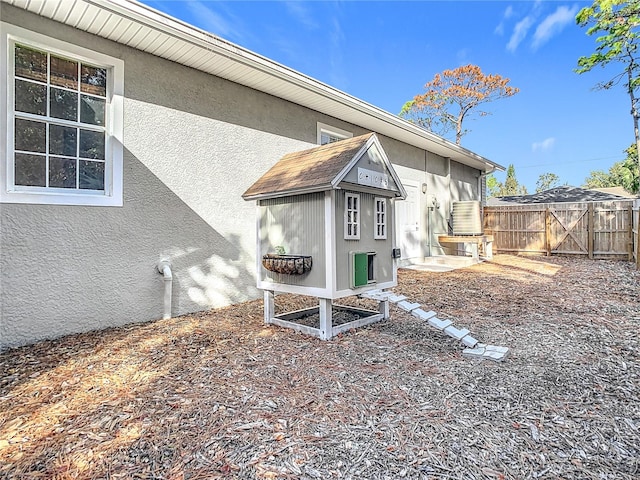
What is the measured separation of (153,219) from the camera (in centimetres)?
481

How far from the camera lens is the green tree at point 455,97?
1992 centimetres

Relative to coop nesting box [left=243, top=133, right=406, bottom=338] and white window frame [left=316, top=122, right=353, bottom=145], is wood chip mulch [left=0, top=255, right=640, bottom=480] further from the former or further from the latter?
white window frame [left=316, top=122, right=353, bottom=145]

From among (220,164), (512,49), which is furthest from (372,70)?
(220,164)

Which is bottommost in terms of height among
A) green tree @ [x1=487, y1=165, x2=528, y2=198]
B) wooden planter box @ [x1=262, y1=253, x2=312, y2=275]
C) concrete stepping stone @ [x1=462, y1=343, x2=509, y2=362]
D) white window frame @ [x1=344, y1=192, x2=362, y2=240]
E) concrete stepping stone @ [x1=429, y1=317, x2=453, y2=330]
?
concrete stepping stone @ [x1=462, y1=343, x2=509, y2=362]

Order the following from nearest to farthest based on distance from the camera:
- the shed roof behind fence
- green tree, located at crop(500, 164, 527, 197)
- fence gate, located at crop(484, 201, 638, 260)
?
1. fence gate, located at crop(484, 201, 638, 260)
2. the shed roof behind fence
3. green tree, located at crop(500, 164, 527, 197)

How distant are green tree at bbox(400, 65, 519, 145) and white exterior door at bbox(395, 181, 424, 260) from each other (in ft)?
43.8

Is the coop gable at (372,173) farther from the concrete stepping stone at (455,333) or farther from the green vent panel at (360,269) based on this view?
the concrete stepping stone at (455,333)

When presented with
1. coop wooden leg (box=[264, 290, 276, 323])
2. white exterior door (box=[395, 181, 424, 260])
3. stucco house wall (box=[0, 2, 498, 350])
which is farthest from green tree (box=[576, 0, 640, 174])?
coop wooden leg (box=[264, 290, 276, 323])

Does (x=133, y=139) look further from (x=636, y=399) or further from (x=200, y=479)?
(x=636, y=399)

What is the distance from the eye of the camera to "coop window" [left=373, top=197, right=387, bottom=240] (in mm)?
4617

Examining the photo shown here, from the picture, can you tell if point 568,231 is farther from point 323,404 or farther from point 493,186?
point 493,186

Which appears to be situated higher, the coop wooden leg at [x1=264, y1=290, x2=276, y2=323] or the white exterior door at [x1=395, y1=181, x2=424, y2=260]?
the white exterior door at [x1=395, y1=181, x2=424, y2=260]

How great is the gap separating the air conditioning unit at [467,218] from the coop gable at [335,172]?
7262mm

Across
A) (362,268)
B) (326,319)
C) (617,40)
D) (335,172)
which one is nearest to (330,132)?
(335,172)
